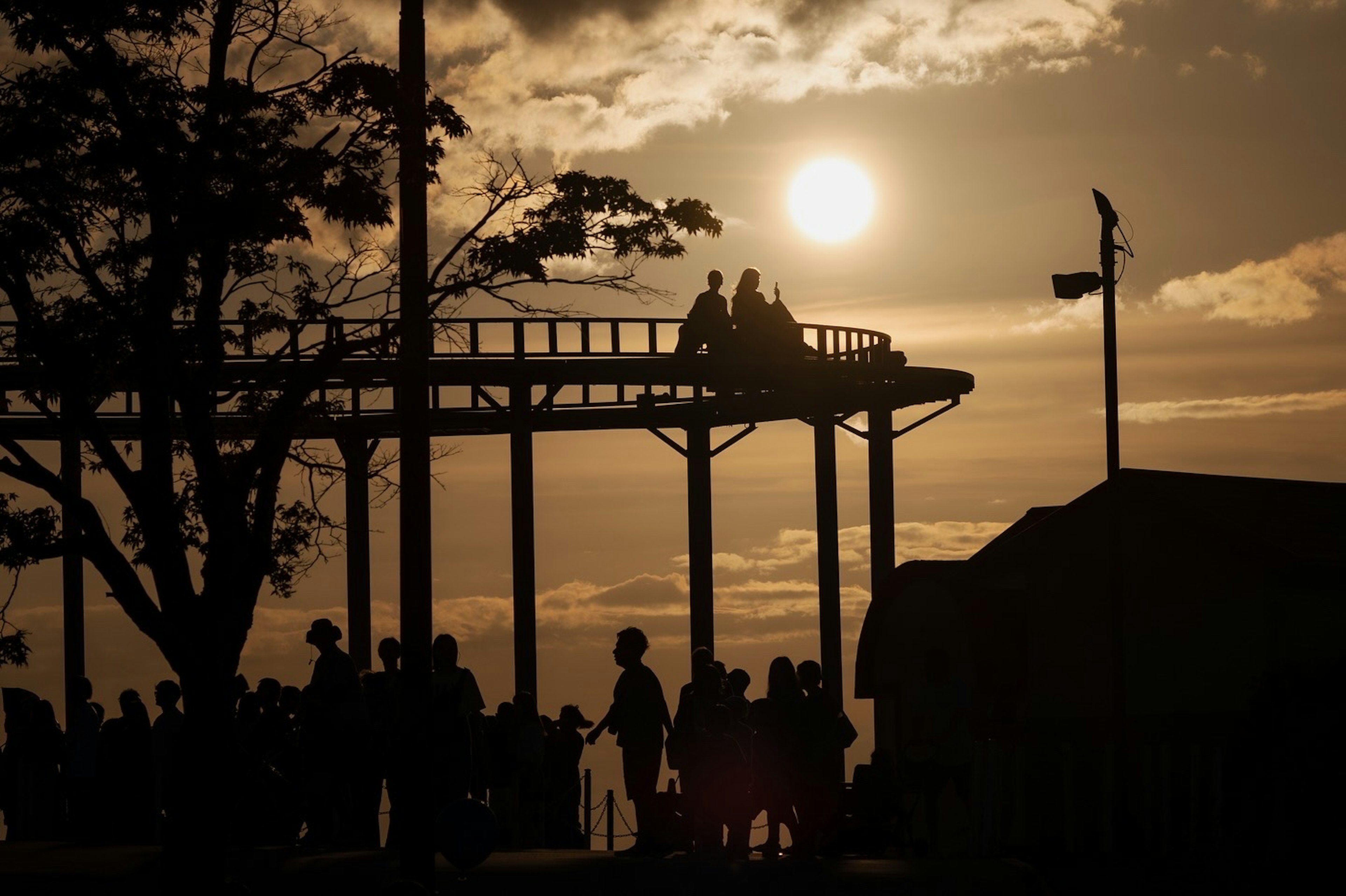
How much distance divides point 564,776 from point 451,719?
3.41 meters

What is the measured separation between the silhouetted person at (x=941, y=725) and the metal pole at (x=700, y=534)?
18546 mm

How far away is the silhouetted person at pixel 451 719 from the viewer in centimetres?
1603

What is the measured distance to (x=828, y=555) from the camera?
3609 centimetres

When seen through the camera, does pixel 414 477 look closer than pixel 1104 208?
Yes

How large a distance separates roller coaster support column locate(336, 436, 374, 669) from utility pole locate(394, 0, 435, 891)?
876 inches

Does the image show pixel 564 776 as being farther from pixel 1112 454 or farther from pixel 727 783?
pixel 1112 454

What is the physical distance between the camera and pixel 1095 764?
1722cm

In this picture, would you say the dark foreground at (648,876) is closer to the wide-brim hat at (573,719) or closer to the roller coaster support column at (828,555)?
the wide-brim hat at (573,719)

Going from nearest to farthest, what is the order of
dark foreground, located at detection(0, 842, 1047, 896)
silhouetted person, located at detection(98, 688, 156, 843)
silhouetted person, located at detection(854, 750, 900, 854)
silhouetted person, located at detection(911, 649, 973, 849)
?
dark foreground, located at detection(0, 842, 1047, 896)
silhouetted person, located at detection(911, 649, 973, 849)
silhouetted person, located at detection(854, 750, 900, 854)
silhouetted person, located at detection(98, 688, 156, 843)

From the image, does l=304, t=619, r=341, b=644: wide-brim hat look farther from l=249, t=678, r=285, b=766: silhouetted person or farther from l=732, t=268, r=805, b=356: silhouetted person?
l=732, t=268, r=805, b=356: silhouetted person

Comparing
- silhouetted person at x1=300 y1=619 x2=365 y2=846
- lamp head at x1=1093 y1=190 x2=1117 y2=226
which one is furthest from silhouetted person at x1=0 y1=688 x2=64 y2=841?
lamp head at x1=1093 y1=190 x2=1117 y2=226

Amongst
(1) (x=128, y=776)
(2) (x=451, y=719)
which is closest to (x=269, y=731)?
(1) (x=128, y=776)

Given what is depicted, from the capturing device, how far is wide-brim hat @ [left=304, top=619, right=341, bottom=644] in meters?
16.7

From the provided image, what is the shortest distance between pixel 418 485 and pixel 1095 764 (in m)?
7.00
